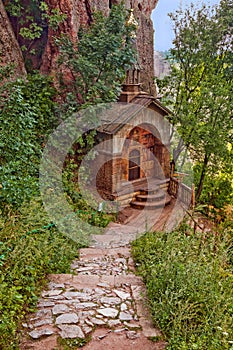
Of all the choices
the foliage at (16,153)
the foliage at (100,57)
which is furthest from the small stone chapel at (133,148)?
the foliage at (16,153)

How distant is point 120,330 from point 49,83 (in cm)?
705

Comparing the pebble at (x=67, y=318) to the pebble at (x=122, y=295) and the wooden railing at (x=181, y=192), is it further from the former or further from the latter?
the wooden railing at (x=181, y=192)

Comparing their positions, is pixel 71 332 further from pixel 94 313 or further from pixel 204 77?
pixel 204 77

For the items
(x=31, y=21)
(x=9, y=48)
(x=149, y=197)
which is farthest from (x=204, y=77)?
(x=9, y=48)

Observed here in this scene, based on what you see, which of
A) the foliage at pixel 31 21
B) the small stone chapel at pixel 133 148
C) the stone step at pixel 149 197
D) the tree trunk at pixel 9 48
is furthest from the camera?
the stone step at pixel 149 197

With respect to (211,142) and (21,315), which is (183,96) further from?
(21,315)

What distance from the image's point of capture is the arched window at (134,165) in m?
10.5

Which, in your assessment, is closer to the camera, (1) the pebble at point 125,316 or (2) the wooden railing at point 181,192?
(1) the pebble at point 125,316

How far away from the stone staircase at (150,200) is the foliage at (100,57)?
339 cm

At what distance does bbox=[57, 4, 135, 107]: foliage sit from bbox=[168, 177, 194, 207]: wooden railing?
12.9ft

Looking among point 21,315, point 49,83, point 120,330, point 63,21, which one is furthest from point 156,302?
point 63,21

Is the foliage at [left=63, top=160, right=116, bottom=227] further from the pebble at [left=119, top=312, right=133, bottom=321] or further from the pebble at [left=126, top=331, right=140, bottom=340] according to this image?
the pebble at [left=126, top=331, right=140, bottom=340]

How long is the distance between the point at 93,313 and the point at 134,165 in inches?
286

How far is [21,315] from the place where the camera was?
10.9 ft
